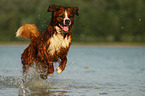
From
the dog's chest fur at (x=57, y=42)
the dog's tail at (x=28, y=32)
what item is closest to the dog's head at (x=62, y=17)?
the dog's chest fur at (x=57, y=42)

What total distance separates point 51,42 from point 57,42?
0.17 m

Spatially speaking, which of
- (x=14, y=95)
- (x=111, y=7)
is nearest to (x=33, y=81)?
(x=14, y=95)

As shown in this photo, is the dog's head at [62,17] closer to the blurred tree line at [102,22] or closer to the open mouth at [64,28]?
the open mouth at [64,28]

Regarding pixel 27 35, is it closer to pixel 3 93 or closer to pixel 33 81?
pixel 33 81

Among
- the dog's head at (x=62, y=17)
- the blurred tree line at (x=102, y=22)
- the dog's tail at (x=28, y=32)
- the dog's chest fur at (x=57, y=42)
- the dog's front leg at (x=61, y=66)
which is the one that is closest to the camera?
the dog's head at (x=62, y=17)

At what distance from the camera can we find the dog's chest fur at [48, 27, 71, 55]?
1023 cm

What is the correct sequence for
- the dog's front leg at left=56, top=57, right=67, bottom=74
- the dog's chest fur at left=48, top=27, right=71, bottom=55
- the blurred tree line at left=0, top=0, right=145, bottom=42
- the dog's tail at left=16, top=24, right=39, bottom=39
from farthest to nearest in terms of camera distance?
the blurred tree line at left=0, top=0, right=145, bottom=42 → the dog's tail at left=16, top=24, right=39, bottom=39 → the dog's front leg at left=56, top=57, right=67, bottom=74 → the dog's chest fur at left=48, top=27, right=71, bottom=55

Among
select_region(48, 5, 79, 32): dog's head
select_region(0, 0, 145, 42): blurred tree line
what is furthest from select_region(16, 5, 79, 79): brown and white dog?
select_region(0, 0, 145, 42): blurred tree line

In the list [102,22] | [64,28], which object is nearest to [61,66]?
[64,28]

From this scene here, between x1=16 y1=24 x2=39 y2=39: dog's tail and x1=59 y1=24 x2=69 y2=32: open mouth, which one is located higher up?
x1=59 y1=24 x2=69 y2=32: open mouth

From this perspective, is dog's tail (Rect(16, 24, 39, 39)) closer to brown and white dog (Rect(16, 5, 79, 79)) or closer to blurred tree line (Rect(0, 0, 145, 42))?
brown and white dog (Rect(16, 5, 79, 79))

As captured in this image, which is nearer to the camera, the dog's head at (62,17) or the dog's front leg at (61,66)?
the dog's head at (62,17)

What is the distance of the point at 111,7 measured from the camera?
78.1 m

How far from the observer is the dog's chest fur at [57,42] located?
1023 cm
